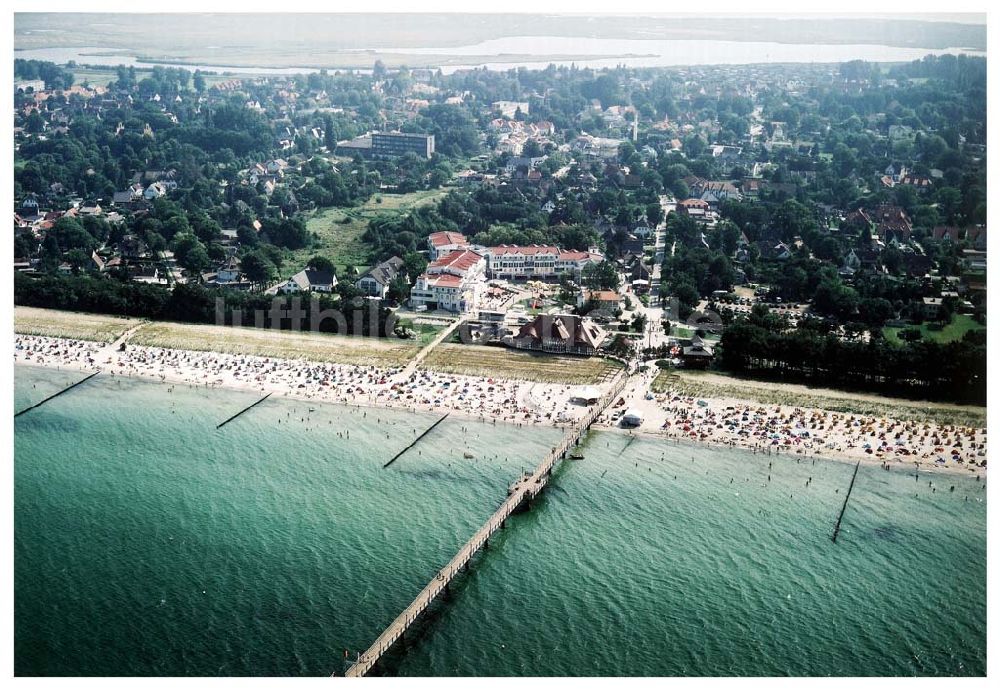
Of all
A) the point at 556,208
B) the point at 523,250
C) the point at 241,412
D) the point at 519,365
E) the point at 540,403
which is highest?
the point at 556,208

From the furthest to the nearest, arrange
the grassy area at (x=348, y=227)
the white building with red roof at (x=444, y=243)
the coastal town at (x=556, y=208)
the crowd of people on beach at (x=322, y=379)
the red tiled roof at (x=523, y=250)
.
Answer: the grassy area at (x=348, y=227) < the white building with red roof at (x=444, y=243) < the red tiled roof at (x=523, y=250) < the coastal town at (x=556, y=208) < the crowd of people on beach at (x=322, y=379)

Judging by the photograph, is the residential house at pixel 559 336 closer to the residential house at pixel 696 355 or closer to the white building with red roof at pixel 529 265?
the residential house at pixel 696 355

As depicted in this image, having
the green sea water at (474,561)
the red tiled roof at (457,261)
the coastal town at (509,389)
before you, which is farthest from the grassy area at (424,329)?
the green sea water at (474,561)

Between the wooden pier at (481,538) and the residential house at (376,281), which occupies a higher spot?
the residential house at (376,281)

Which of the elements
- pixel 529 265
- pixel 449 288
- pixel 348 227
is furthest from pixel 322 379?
pixel 348 227

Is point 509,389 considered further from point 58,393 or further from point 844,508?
point 58,393

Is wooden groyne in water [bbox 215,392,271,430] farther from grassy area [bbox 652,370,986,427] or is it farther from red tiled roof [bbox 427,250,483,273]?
red tiled roof [bbox 427,250,483,273]

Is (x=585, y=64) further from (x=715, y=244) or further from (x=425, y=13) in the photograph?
(x=715, y=244)

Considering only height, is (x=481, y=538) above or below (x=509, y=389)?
below
